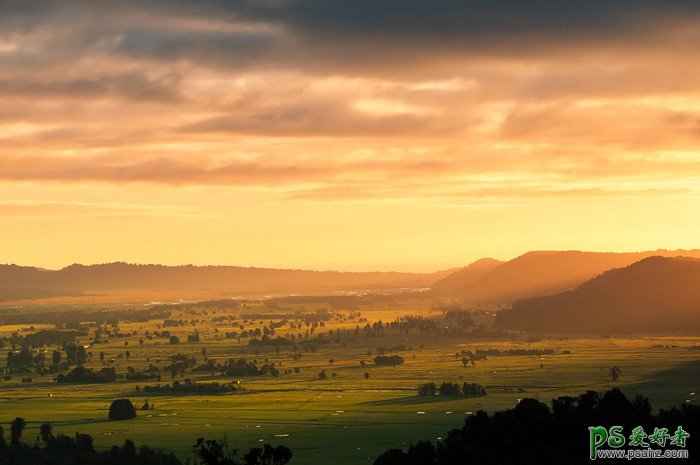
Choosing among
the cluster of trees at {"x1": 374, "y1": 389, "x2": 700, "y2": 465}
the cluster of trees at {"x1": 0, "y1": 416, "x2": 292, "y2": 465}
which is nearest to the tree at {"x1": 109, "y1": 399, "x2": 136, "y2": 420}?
the cluster of trees at {"x1": 0, "y1": 416, "x2": 292, "y2": 465}

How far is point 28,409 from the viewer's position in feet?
623

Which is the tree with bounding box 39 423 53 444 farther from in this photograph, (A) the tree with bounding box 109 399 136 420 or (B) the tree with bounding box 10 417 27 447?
(A) the tree with bounding box 109 399 136 420

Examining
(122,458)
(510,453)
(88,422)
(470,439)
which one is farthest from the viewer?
(88,422)

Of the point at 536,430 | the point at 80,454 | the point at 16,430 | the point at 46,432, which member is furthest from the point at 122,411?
the point at 536,430

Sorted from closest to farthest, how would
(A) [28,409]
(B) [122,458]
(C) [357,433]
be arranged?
1. (B) [122,458]
2. (C) [357,433]
3. (A) [28,409]

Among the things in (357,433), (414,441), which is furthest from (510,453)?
(357,433)

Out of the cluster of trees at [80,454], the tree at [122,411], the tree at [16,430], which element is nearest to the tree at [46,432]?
the tree at [16,430]

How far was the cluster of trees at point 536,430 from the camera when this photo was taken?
9075 centimetres

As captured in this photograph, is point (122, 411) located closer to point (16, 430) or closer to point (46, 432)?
point (46, 432)

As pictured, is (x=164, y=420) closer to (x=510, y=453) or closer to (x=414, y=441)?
(x=414, y=441)

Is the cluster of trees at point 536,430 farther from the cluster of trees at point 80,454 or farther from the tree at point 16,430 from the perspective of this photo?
the tree at point 16,430

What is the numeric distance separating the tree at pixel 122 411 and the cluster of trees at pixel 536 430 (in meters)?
82.9

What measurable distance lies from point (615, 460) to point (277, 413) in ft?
337

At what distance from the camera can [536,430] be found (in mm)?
96688
